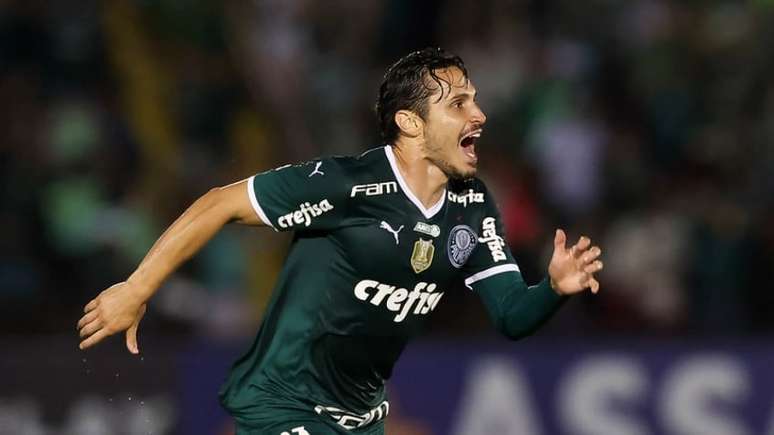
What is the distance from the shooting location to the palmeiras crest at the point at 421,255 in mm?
6188

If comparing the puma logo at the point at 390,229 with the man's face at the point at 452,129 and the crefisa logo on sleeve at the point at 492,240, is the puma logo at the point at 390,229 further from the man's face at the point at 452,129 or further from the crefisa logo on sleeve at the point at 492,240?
the crefisa logo on sleeve at the point at 492,240

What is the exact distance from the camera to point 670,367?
385 inches

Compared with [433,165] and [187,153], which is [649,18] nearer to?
[187,153]

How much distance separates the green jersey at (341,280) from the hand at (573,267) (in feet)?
1.79

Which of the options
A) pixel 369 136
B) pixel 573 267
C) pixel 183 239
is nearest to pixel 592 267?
pixel 573 267

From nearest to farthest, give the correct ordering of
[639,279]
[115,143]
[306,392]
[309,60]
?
[306,392] → [639,279] → [115,143] → [309,60]

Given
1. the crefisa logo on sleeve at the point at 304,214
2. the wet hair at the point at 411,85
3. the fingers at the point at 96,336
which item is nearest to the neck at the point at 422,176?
the wet hair at the point at 411,85

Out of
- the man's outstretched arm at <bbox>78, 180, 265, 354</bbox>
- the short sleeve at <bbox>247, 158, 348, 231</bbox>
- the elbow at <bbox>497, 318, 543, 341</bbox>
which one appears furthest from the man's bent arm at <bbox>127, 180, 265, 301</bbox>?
the elbow at <bbox>497, 318, 543, 341</bbox>

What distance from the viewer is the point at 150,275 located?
590cm

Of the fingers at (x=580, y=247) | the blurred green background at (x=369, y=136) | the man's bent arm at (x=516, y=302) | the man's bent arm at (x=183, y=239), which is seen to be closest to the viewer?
the fingers at (x=580, y=247)

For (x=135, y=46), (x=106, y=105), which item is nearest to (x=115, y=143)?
(x=106, y=105)

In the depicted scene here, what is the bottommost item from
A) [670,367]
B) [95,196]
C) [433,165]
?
[670,367]

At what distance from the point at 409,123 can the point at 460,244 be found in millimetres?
528

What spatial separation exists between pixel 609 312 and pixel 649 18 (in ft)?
8.93
